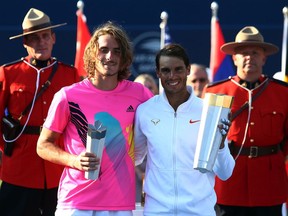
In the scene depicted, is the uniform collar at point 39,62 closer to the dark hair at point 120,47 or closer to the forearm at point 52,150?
the dark hair at point 120,47

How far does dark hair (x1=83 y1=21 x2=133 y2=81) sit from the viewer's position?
5166 mm

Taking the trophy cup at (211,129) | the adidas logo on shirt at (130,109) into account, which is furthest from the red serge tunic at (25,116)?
the trophy cup at (211,129)

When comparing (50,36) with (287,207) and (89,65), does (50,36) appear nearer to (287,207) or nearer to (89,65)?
(89,65)

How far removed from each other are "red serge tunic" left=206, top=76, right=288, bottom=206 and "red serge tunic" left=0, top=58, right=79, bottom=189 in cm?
141

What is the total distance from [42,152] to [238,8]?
38.1 feet

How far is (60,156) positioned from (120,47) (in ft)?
2.48

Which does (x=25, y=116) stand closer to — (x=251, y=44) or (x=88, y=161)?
(x=251, y=44)

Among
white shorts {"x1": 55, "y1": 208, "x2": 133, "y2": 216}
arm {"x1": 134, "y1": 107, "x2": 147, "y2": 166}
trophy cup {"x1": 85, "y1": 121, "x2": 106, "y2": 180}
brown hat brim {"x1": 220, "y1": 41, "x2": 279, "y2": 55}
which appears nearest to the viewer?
trophy cup {"x1": 85, "y1": 121, "x2": 106, "y2": 180}

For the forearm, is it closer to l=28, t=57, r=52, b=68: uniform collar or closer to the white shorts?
the white shorts

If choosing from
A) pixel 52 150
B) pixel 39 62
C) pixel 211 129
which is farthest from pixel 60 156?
pixel 39 62

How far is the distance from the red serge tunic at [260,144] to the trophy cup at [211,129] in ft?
7.76

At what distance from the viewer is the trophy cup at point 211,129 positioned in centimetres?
459

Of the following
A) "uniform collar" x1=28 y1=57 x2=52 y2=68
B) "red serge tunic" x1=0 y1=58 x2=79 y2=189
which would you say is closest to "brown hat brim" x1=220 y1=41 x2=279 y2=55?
"red serge tunic" x1=0 y1=58 x2=79 y2=189

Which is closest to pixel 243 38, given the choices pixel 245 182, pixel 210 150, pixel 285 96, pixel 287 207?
pixel 285 96
